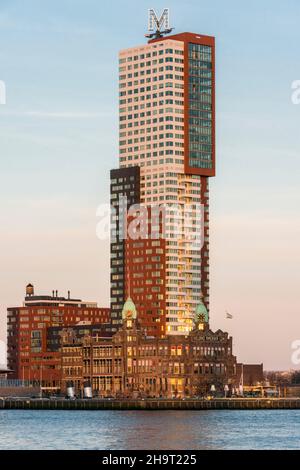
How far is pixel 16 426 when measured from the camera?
196250 mm
